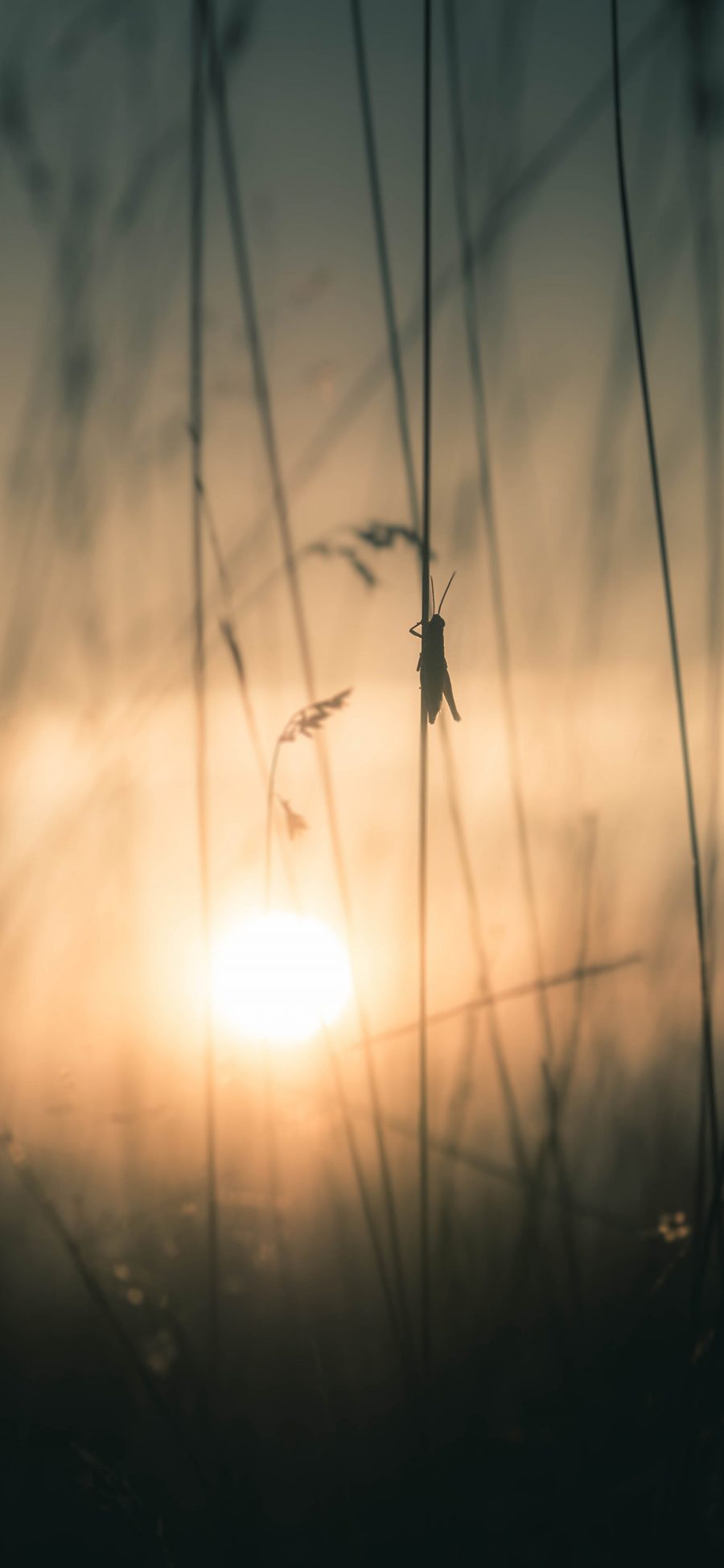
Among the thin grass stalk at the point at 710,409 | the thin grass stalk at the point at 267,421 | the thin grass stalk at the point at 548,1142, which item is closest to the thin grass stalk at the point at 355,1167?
the thin grass stalk at the point at 267,421

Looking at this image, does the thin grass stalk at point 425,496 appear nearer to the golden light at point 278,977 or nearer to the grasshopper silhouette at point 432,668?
the grasshopper silhouette at point 432,668

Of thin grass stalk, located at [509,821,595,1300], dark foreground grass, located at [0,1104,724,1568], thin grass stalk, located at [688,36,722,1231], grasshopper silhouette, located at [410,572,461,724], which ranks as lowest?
dark foreground grass, located at [0,1104,724,1568]

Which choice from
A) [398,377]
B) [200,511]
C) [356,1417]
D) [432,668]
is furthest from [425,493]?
[356,1417]

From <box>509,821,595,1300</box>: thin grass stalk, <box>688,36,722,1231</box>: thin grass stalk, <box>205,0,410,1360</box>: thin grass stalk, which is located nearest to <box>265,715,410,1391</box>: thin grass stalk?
<box>205,0,410,1360</box>: thin grass stalk

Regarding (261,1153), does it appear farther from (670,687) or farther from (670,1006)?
(670,687)

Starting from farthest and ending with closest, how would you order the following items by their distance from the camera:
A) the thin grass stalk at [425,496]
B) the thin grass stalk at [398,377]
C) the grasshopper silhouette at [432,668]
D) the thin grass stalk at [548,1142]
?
the thin grass stalk at [548,1142] < the thin grass stalk at [398,377] < the grasshopper silhouette at [432,668] < the thin grass stalk at [425,496]

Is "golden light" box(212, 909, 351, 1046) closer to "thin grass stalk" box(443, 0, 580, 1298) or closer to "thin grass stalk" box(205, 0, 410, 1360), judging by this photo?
"thin grass stalk" box(205, 0, 410, 1360)

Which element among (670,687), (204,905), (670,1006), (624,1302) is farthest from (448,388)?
(624,1302)

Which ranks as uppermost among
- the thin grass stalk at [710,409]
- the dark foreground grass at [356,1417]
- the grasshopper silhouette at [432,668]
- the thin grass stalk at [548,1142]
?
the thin grass stalk at [710,409]
